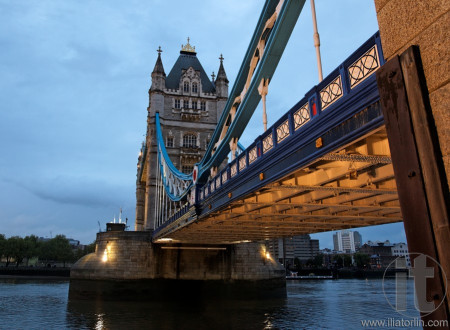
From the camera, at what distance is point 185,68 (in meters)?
46.7

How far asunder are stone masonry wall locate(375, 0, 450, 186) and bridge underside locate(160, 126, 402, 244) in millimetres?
1851

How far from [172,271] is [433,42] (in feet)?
100.0

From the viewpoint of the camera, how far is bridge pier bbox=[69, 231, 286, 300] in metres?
29.9

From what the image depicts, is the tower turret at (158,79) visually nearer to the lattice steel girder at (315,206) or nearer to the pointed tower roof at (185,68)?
the pointed tower roof at (185,68)

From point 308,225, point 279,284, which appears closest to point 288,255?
point 279,284

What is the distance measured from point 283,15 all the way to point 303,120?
396 centimetres

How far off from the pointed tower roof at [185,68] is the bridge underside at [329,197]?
2732cm

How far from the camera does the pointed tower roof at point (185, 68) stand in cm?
4494

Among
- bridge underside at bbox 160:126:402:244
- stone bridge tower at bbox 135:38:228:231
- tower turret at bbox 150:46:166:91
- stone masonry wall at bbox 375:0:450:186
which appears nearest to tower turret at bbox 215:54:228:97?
stone bridge tower at bbox 135:38:228:231

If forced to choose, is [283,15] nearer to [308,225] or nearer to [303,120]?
[303,120]

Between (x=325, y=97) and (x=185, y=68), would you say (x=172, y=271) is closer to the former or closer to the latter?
(x=185, y=68)

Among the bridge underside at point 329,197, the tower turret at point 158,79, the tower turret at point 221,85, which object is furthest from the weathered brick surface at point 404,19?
the tower turret at point 221,85

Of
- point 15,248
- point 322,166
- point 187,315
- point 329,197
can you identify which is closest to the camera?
point 322,166

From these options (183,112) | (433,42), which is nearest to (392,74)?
(433,42)
